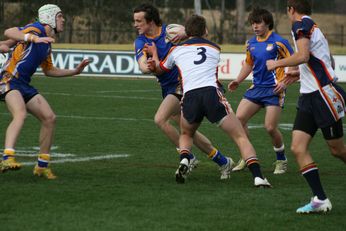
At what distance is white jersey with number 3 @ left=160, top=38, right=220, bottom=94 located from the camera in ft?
31.0

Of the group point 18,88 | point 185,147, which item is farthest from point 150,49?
point 18,88

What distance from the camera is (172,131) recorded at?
34.5ft

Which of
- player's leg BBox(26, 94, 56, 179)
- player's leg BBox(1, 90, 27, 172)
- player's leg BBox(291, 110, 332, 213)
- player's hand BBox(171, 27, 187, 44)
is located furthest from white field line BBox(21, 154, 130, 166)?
player's leg BBox(291, 110, 332, 213)

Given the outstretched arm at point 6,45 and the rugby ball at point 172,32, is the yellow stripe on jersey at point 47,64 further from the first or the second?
the rugby ball at point 172,32

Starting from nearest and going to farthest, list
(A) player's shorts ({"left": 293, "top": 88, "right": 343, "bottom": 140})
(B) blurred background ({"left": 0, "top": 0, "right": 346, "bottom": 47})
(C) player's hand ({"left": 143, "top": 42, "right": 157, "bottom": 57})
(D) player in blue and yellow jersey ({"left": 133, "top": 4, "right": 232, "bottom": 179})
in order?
(A) player's shorts ({"left": 293, "top": 88, "right": 343, "bottom": 140}) → (C) player's hand ({"left": 143, "top": 42, "right": 157, "bottom": 57}) → (D) player in blue and yellow jersey ({"left": 133, "top": 4, "right": 232, "bottom": 179}) → (B) blurred background ({"left": 0, "top": 0, "right": 346, "bottom": 47})

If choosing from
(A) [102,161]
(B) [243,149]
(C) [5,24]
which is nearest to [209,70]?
(B) [243,149]

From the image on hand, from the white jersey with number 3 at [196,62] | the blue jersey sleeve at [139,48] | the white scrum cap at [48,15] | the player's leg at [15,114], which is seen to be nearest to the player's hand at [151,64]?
the white jersey with number 3 at [196,62]

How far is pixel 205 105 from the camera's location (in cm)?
939

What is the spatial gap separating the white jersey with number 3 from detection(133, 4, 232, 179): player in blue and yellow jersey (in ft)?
2.23

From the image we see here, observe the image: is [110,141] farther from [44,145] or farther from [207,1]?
[207,1]

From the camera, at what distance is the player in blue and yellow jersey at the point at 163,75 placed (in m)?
10.2

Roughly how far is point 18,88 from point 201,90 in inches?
78.0

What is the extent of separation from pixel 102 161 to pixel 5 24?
3606 cm

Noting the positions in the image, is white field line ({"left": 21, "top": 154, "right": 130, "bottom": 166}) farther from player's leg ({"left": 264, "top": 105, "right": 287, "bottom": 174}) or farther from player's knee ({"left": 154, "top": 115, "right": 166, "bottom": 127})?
player's leg ({"left": 264, "top": 105, "right": 287, "bottom": 174})
